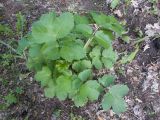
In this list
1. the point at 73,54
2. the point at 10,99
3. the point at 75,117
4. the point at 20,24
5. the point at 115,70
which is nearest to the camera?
the point at 73,54

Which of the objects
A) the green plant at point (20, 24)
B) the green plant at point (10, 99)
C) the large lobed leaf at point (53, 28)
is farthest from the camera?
the green plant at point (20, 24)

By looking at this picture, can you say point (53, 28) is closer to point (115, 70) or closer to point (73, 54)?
point (73, 54)

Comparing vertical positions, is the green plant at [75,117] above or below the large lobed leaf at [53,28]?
below

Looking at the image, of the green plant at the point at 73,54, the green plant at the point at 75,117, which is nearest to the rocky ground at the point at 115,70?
the green plant at the point at 75,117

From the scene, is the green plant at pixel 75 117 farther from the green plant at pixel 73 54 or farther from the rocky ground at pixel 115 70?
the green plant at pixel 73 54

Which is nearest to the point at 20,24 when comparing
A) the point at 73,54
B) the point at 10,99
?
the point at 10,99

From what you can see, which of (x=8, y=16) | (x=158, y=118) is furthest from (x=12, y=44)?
(x=158, y=118)
